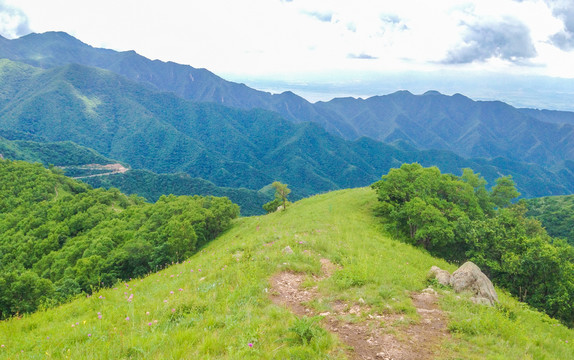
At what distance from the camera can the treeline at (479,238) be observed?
20453 millimetres

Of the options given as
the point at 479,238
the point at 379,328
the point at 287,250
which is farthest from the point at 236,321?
the point at 479,238

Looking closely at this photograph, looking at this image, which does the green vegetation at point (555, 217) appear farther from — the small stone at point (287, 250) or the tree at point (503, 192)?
the small stone at point (287, 250)

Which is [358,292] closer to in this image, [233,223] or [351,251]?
[351,251]

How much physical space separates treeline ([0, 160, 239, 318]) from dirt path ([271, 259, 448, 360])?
21480 millimetres

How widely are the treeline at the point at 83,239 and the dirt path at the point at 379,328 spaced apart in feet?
70.5

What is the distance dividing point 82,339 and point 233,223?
52.1 metres

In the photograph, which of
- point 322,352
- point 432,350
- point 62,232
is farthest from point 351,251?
point 62,232

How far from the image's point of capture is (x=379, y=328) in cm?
756

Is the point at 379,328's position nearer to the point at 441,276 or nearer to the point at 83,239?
the point at 441,276

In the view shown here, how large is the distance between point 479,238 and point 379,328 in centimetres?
2239

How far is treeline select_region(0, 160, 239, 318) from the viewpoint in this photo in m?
31.0

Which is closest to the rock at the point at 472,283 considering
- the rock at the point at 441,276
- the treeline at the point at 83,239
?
the rock at the point at 441,276

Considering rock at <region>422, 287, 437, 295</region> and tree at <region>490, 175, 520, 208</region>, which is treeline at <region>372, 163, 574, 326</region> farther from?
rock at <region>422, 287, 437, 295</region>

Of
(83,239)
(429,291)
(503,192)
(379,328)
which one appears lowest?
(83,239)
